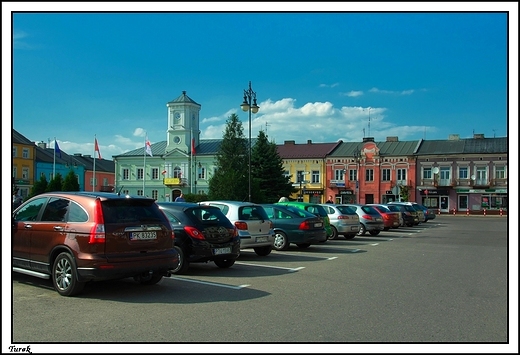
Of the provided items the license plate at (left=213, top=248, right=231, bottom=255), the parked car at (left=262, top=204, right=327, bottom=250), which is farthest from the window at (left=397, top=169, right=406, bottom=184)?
the license plate at (left=213, top=248, right=231, bottom=255)

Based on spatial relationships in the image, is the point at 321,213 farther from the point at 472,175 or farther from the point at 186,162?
the point at 186,162

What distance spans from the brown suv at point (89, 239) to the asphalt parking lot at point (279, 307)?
417 mm

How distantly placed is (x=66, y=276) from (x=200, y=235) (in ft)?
10.8

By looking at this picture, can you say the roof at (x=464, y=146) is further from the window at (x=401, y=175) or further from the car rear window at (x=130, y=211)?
the car rear window at (x=130, y=211)

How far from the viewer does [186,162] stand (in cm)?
8162

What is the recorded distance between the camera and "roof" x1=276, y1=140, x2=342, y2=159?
7644 cm

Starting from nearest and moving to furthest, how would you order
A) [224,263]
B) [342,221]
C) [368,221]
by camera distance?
[224,263], [342,221], [368,221]

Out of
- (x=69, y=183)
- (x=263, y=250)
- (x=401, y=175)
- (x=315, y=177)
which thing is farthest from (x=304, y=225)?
(x=315, y=177)

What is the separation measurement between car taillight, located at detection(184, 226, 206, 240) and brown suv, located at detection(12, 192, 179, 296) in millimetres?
1815

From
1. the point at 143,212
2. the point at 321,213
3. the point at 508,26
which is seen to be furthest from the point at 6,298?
the point at 321,213

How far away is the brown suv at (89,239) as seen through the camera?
835 cm

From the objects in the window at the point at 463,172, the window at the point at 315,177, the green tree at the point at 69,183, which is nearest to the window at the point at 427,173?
the window at the point at 463,172

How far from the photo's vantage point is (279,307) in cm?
805

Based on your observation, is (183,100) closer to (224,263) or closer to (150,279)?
(224,263)
